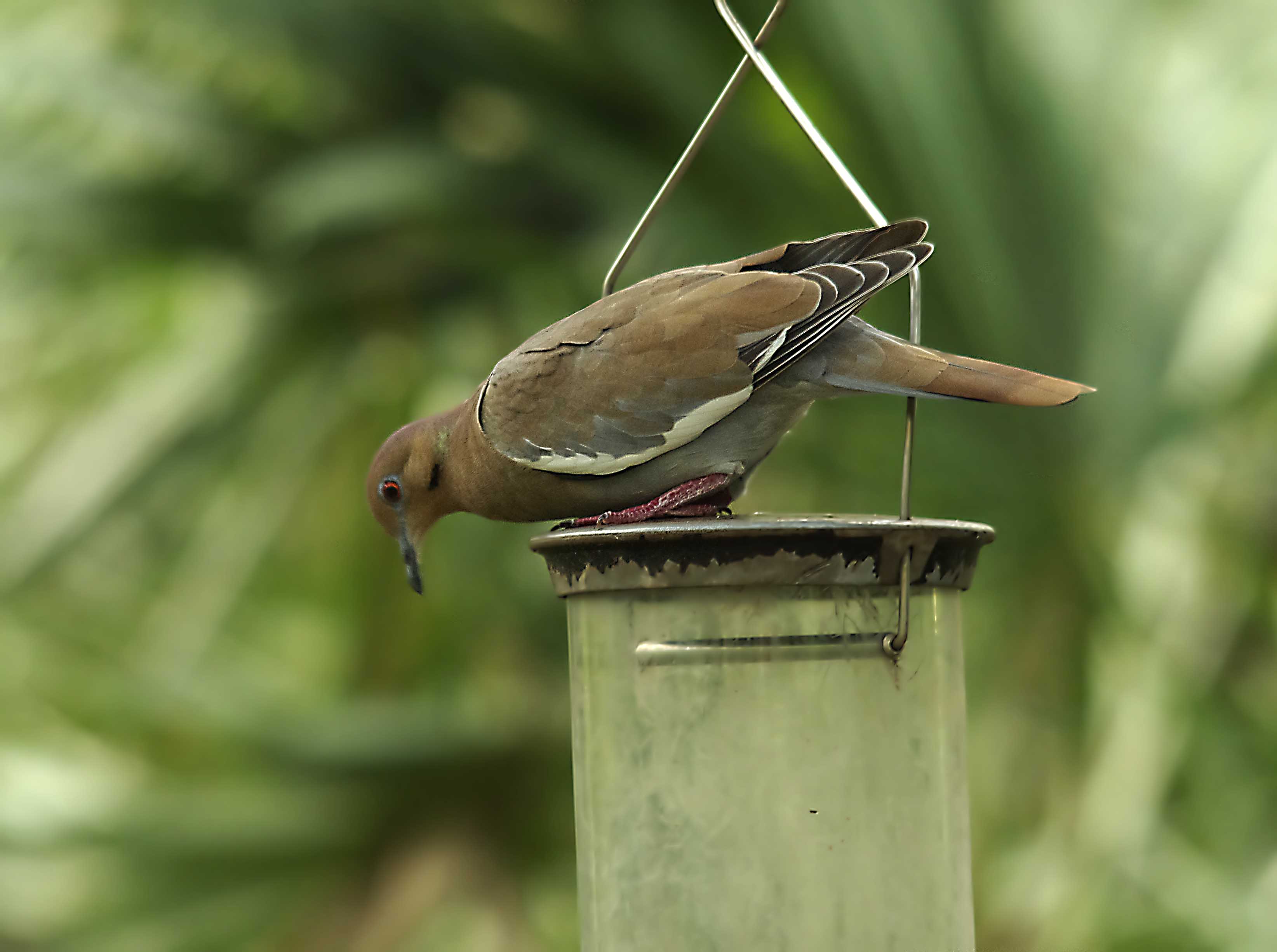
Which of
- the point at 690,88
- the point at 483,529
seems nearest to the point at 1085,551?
the point at 690,88

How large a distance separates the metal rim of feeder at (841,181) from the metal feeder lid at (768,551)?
2 centimetres

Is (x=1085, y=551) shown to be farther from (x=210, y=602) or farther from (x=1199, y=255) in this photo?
(x=210, y=602)

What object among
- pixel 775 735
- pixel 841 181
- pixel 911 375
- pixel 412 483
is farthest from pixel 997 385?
pixel 412 483

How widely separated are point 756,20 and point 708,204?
43cm

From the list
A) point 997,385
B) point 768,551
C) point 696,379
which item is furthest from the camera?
point 696,379

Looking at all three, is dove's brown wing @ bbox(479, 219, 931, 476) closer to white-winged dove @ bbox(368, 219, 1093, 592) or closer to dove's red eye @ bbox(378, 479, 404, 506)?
white-winged dove @ bbox(368, 219, 1093, 592)

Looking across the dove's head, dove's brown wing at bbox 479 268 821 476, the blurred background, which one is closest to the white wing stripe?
dove's brown wing at bbox 479 268 821 476

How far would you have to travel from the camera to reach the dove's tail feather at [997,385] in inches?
53.0

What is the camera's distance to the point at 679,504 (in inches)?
59.5

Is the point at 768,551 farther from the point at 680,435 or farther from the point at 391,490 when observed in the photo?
the point at 391,490

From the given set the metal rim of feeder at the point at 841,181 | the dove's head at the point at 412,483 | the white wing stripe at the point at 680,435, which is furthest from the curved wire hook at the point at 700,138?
the dove's head at the point at 412,483

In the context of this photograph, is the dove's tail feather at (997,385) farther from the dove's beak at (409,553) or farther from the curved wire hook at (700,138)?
the dove's beak at (409,553)

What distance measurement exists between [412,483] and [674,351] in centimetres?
46

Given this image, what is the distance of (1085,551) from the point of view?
2.68 meters
